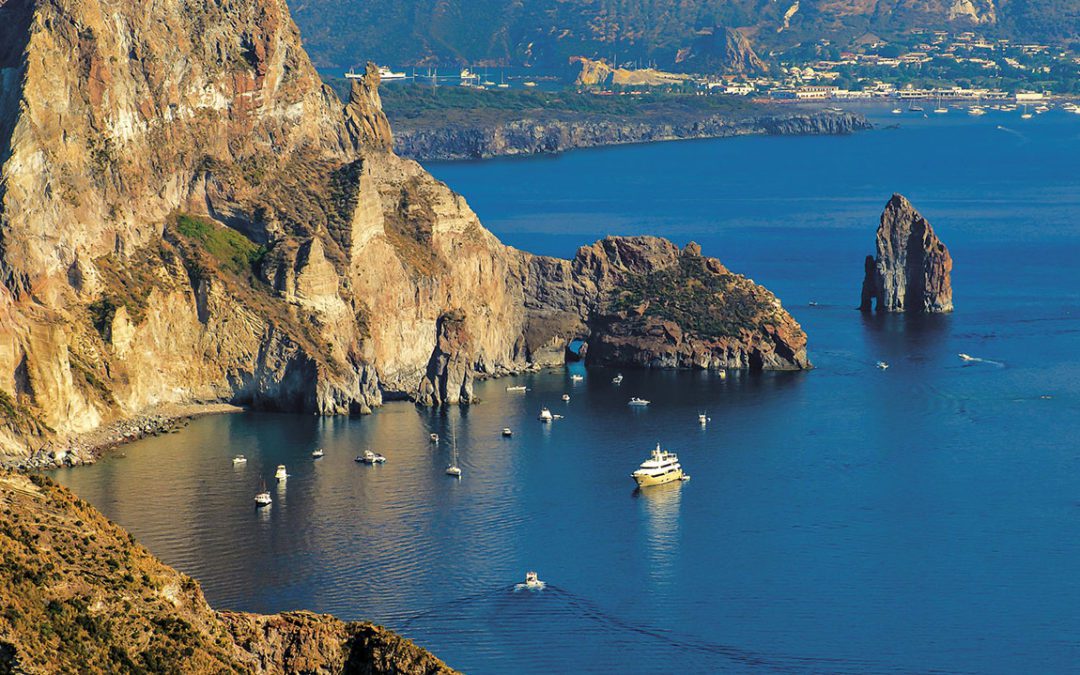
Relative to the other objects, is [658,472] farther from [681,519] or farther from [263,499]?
[263,499]

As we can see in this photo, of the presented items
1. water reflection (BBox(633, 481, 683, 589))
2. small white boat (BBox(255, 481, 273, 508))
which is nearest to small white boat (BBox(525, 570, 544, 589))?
water reflection (BBox(633, 481, 683, 589))

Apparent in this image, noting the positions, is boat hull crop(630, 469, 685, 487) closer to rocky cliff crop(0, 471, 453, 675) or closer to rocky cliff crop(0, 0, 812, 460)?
rocky cliff crop(0, 0, 812, 460)

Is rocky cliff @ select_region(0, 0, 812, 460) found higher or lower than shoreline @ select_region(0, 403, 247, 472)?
higher

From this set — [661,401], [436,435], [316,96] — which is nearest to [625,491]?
[436,435]

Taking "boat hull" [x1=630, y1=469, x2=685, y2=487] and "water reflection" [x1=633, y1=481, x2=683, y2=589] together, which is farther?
"boat hull" [x1=630, y1=469, x2=685, y2=487]

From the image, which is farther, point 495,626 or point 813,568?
point 813,568

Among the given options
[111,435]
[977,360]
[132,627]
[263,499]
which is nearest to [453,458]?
[263,499]

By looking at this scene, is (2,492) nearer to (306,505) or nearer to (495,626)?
(495,626)
